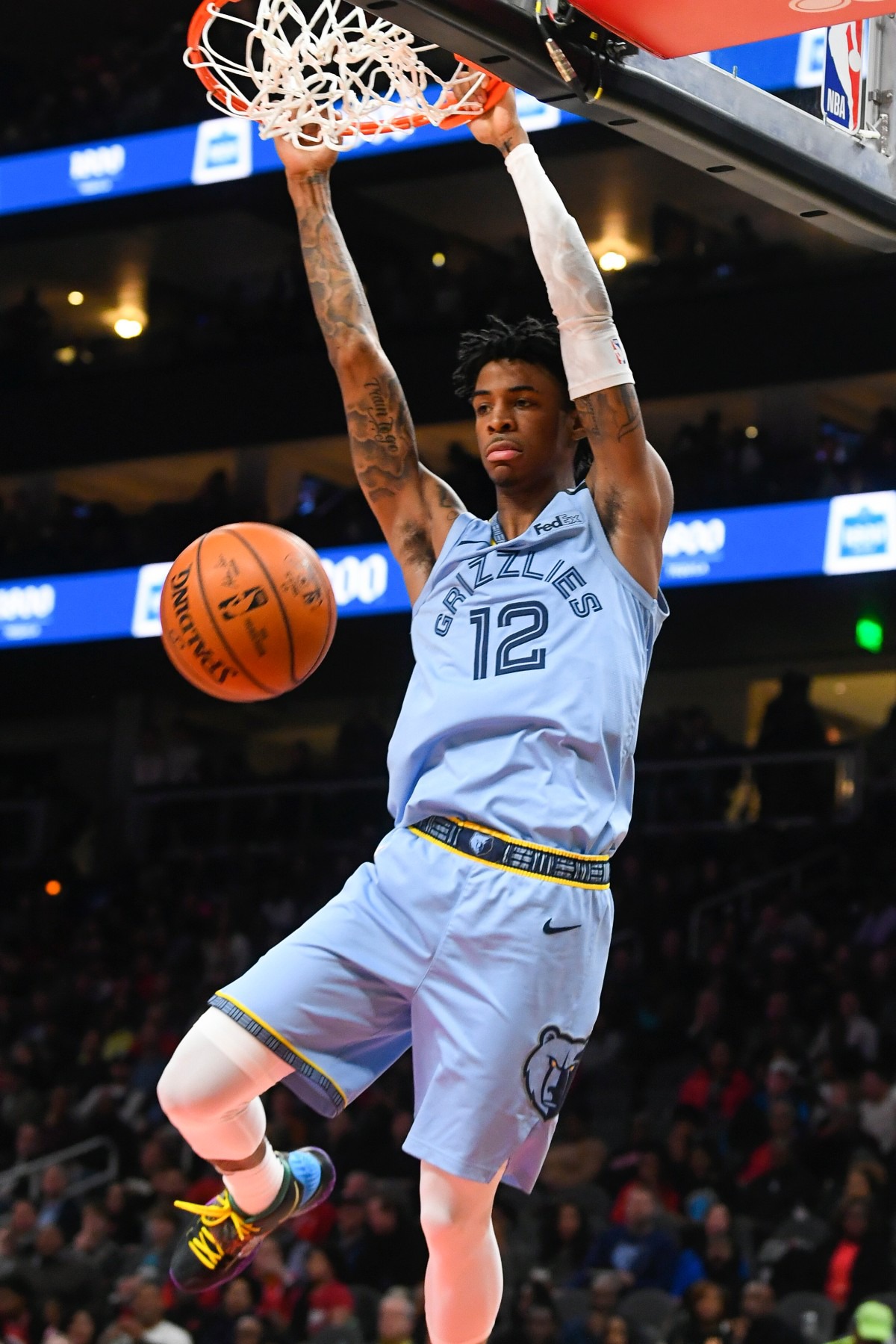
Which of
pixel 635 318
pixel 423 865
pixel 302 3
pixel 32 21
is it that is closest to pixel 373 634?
pixel 635 318

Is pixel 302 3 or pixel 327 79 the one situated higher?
pixel 302 3

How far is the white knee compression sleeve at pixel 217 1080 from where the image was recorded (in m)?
3.75

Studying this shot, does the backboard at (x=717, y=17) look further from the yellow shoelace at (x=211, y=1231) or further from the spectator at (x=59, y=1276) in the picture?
the spectator at (x=59, y=1276)

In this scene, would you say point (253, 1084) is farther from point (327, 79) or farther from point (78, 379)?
point (78, 379)

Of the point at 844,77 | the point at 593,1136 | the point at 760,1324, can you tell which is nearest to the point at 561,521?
the point at 844,77

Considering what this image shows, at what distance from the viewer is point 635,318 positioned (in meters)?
16.9

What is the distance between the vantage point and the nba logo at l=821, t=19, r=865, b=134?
435 cm

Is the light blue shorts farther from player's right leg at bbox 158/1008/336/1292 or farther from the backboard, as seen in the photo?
the backboard

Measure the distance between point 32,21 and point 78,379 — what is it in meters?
5.78

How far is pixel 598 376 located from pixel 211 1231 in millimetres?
1993

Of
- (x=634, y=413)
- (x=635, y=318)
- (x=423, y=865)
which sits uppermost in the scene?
(x=635, y=318)

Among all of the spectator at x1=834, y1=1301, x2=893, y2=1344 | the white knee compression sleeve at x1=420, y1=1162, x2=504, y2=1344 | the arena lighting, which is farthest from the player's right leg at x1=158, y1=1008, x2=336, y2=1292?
the arena lighting

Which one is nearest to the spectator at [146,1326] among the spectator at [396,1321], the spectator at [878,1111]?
the spectator at [396,1321]

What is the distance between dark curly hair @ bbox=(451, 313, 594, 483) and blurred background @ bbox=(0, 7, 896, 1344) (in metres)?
0.84
